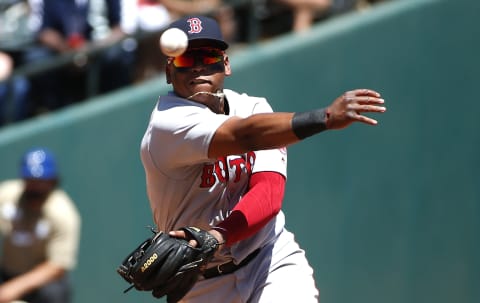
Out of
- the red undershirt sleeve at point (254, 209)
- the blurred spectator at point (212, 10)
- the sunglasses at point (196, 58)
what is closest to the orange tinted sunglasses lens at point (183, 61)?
the sunglasses at point (196, 58)

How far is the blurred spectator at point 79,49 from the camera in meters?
9.52

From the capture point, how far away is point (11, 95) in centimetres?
990

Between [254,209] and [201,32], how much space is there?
32.9 inches

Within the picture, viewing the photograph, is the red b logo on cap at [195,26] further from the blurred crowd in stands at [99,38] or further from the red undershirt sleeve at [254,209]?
the blurred crowd in stands at [99,38]

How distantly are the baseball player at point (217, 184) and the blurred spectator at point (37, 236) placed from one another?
10.9ft

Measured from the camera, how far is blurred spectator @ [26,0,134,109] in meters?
9.52

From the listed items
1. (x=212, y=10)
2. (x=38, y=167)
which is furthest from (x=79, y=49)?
(x=38, y=167)

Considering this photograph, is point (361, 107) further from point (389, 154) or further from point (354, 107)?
point (389, 154)

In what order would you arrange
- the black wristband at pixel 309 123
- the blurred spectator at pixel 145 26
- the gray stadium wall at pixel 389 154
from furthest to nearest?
the blurred spectator at pixel 145 26, the gray stadium wall at pixel 389 154, the black wristband at pixel 309 123

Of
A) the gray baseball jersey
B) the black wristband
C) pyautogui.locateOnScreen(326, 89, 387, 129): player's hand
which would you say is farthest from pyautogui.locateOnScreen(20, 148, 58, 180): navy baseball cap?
pyautogui.locateOnScreen(326, 89, 387, 129): player's hand

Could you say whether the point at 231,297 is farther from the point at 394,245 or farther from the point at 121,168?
the point at 121,168

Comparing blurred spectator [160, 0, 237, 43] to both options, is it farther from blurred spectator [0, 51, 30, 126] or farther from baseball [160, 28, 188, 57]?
baseball [160, 28, 188, 57]

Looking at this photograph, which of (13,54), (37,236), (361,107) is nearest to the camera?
(361,107)

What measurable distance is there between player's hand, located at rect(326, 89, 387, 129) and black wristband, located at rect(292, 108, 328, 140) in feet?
0.15
